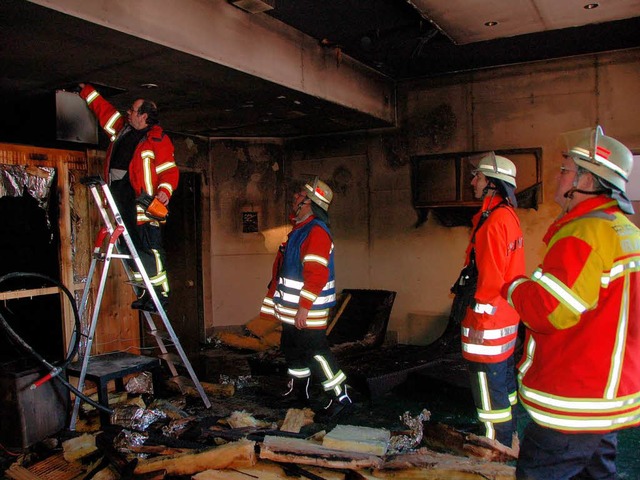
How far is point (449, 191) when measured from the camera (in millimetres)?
6926

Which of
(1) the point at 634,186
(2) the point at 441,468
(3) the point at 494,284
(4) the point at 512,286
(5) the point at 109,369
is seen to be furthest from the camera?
(1) the point at 634,186

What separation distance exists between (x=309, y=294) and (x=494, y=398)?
1.64 meters

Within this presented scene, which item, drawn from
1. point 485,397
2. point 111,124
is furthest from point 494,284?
point 111,124

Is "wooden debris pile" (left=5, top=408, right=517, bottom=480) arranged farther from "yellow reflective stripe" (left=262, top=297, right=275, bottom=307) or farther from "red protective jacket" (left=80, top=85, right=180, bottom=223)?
"red protective jacket" (left=80, top=85, right=180, bottom=223)

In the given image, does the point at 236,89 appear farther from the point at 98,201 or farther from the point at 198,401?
the point at 198,401

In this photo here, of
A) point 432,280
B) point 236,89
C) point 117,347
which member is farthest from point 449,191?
point 117,347

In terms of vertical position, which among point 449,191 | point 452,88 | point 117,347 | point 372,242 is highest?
point 452,88

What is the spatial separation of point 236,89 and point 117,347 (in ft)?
10.8

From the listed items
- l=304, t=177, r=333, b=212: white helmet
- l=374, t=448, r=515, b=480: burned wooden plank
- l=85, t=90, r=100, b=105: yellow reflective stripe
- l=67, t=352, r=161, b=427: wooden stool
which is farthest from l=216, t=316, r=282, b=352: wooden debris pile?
l=374, t=448, r=515, b=480: burned wooden plank

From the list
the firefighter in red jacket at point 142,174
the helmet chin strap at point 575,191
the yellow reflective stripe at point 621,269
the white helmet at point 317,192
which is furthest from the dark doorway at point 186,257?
the yellow reflective stripe at point 621,269

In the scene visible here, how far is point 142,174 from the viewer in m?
4.16

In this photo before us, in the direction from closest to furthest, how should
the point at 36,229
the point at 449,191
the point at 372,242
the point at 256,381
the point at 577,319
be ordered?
the point at 577,319, the point at 36,229, the point at 256,381, the point at 449,191, the point at 372,242

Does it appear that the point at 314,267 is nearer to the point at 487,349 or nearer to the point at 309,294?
the point at 309,294

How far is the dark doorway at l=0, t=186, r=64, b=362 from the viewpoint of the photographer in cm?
491
